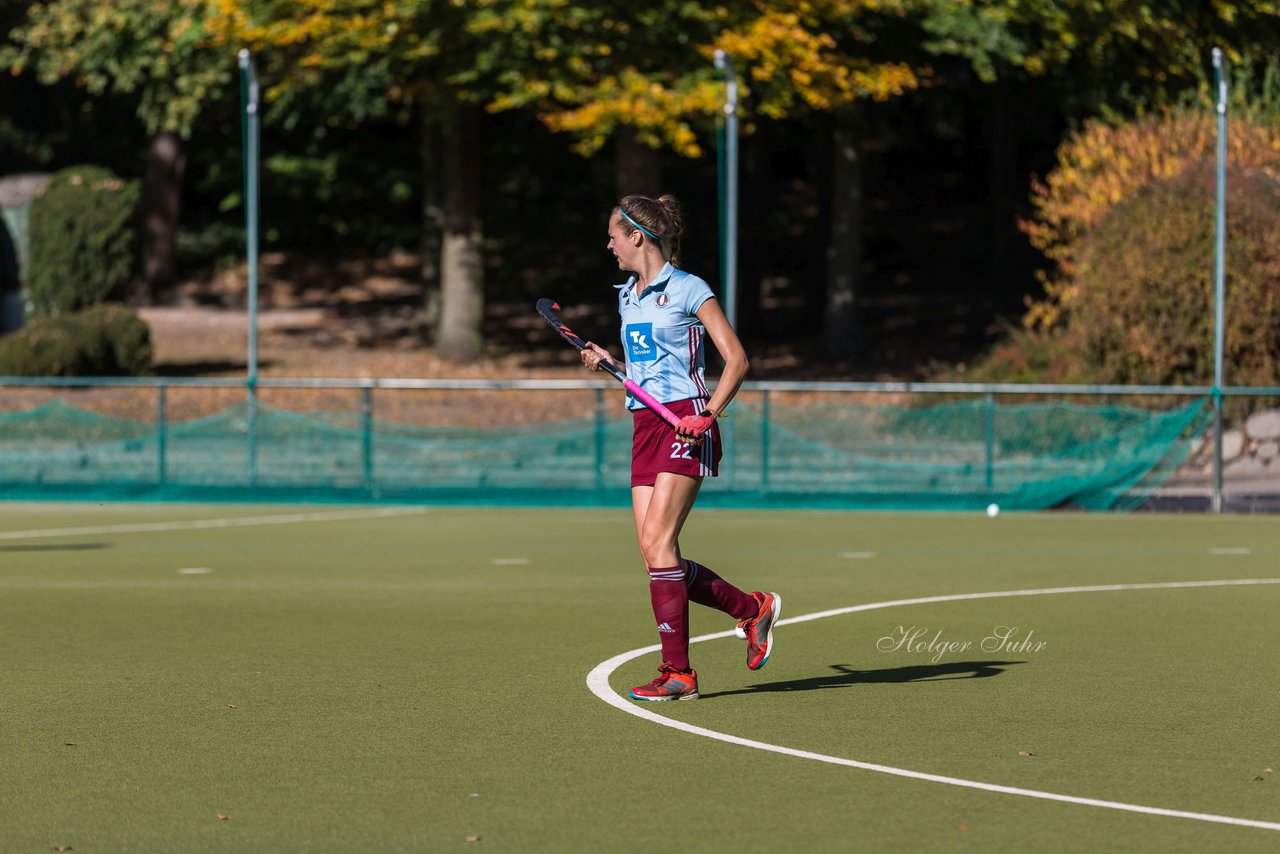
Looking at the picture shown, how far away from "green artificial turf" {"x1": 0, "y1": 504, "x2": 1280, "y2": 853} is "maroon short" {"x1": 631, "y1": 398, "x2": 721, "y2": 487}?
1047 millimetres

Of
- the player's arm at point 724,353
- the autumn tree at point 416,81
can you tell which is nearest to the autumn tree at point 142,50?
the autumn tree at point 416,81

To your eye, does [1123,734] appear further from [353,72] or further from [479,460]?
[353,72]

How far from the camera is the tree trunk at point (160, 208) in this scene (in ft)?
148

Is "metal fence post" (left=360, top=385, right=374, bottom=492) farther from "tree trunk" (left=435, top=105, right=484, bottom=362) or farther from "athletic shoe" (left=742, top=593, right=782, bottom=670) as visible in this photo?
"athletic shoe" (left=742, top=593, right=782, bottom=670)

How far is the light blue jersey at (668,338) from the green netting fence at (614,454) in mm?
15248

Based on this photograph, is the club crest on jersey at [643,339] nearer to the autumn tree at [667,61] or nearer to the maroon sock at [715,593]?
the maroon sock at [715,593]

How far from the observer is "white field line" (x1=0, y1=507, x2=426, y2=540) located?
66.4 feet

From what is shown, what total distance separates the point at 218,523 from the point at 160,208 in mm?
24542

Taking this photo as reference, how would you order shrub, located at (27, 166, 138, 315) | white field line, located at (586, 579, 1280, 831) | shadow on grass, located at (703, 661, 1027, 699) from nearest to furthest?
white field line, located at (586, 579, 1280, 831)
shadow on grass, located at (703, 661, 1027, 699)
shrub, located at (27, 166, 138, 315)

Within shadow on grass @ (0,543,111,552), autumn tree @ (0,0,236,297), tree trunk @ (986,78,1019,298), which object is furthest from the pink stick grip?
tree trunk @ (986,78,1019,298)

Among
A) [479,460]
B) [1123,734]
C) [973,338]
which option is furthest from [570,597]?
[973,338]

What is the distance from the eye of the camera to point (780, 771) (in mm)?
7781

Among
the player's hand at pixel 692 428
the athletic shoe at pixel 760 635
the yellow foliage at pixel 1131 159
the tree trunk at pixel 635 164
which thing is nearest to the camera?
the player's hand at pixel 692 428

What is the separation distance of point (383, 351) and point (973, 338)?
11.1 meters
